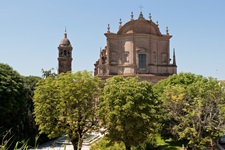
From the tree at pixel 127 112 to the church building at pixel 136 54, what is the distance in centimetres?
2332

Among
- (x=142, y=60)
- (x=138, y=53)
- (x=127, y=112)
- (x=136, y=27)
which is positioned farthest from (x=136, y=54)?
(x=127, y=112)

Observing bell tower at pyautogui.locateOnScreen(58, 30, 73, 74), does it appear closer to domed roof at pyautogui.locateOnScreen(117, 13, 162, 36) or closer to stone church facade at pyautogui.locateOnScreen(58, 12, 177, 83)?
stone church facade at pyautogui.locateOnScreen(58, 12, 177, 83)

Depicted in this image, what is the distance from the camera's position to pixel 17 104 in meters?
25.4

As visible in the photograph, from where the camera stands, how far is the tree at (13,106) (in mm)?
24172

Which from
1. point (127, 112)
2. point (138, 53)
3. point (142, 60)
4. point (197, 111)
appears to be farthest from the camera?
point (142, 60)

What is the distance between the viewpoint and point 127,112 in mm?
19203

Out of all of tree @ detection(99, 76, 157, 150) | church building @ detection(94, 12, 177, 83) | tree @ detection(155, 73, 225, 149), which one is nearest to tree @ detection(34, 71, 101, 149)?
tree @ detection(99, 76, 157, 150)

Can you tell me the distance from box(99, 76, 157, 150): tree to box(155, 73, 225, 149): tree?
2.17 meters

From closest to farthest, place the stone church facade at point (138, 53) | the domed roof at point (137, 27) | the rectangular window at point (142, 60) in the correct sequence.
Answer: the stone church facade at point (138, 53) → the rectangular window at point (142, 60) → the domed roof at point (137, 27)

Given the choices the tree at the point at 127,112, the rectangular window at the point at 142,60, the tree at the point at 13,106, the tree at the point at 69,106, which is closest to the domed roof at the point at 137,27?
the rectangular window at the point at 142,60

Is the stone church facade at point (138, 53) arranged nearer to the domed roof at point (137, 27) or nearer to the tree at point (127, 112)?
the domed roof at point (137, 27)

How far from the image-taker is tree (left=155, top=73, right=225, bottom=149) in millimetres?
20188

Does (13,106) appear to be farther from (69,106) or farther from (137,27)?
(137,27)

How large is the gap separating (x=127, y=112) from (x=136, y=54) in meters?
26.0
